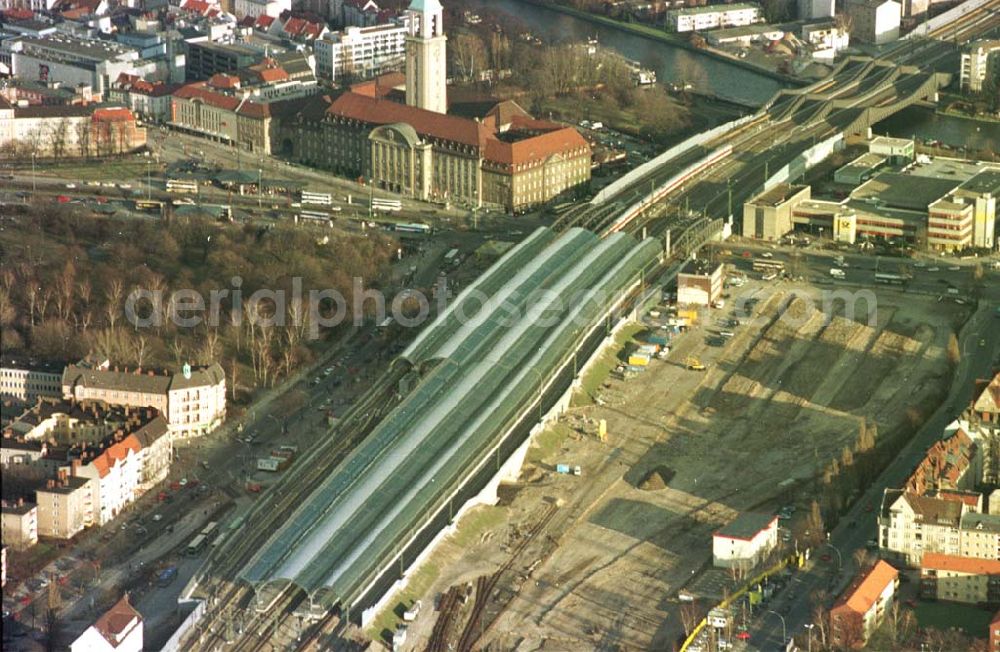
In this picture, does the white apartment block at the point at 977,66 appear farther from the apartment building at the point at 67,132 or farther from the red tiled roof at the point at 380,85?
the apartment building at the point at 67,132

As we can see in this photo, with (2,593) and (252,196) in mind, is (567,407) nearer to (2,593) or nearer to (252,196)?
(2,593)

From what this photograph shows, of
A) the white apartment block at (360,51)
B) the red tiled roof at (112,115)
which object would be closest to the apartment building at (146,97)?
the red tiled roof at (112,115)

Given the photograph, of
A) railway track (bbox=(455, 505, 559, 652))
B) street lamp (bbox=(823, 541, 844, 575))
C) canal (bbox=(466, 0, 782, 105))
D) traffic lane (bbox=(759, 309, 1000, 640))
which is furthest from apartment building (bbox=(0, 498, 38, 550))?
canal (bbox=(466, 0, 782, 105))

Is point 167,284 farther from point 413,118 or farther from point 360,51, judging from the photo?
point 360,51

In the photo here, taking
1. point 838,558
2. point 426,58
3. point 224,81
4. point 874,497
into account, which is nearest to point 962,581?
point 838,558

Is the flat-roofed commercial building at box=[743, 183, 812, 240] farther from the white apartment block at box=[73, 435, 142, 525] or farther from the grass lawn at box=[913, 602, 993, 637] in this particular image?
the grass lawn at box=[913, 602, 993, 637]

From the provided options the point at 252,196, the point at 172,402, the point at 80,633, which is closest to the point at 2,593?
the point at 80,633

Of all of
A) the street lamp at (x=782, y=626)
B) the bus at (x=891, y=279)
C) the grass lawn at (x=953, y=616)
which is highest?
the bus at (x=891, y=279)
